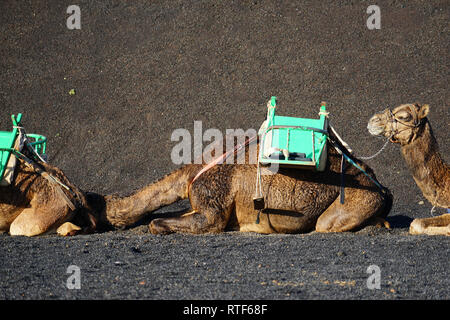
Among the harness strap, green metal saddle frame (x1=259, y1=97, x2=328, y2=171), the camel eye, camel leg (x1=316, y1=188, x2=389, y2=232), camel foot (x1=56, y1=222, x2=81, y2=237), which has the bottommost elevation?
camel foot (x1=56, y1=222, x2=81, y2=237)

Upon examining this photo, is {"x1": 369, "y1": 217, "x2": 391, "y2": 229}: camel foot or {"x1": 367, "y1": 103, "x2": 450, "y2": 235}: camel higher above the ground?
{"x1": 367, "y1": 103, "x2": 450, "y2": 235}: camel

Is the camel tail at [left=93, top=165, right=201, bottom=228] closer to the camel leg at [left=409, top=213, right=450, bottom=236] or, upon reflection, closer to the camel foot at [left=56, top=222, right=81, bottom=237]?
the camel foot at [left=56, top=222, right=81, bottom=237]

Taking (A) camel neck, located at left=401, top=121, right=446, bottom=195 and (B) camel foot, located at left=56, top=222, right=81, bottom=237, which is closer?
(B) camel foot, located at left=56, top=222, right=81, bottom=237

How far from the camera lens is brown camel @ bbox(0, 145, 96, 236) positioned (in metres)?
8.37

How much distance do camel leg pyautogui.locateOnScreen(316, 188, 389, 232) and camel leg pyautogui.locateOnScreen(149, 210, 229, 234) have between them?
134cm

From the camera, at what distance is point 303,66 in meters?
17.6

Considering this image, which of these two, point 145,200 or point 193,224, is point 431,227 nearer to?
point 193,224

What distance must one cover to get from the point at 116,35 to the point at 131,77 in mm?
2235

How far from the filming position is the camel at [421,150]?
870 cm

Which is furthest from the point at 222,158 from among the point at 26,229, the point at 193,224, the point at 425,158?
the point at 425,158

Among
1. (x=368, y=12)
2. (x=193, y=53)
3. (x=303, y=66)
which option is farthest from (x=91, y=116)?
(x=368, y=12)

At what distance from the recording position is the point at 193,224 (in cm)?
842

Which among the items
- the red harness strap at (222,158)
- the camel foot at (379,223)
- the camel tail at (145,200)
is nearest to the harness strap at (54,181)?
the camel tail at (145,200)

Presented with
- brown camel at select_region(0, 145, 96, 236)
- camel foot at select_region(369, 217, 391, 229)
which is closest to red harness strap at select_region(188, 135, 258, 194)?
brown camel at select_region(0, 145, 96, 236)
